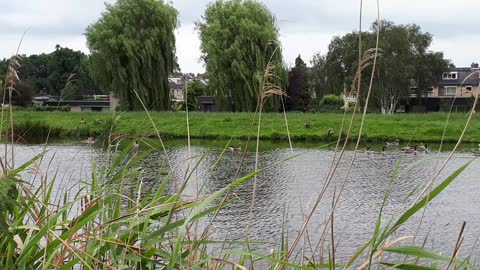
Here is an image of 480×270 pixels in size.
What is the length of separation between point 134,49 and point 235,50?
5770 mm

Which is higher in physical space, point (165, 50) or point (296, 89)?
point (165, 50)

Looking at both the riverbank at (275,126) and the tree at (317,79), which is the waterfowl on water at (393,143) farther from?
the tree at (317,79)

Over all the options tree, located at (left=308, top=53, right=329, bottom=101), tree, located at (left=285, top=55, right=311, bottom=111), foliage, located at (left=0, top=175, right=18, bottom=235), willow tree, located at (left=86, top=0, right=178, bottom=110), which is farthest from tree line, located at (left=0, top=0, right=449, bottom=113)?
foliage, located at (left=0, top=175, right=18, bottom=235)

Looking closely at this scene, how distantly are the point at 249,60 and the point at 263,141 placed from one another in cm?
805

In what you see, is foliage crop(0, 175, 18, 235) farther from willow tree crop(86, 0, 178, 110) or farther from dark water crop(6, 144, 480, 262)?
willow tree crop(86, 0, 178, 110)

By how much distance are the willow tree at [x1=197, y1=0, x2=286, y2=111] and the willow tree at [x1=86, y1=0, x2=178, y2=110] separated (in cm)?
246

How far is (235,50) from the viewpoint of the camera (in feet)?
109

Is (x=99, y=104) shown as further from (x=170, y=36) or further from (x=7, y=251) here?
(x=7, y=251)

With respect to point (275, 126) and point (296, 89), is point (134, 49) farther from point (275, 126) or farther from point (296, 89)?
point (296, 89)

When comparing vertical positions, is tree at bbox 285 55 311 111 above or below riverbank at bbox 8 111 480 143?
above

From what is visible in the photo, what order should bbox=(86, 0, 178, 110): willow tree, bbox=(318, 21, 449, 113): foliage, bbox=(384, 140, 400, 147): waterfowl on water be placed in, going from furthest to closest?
1. bbox=(318, 21, 449, 113): foliage
2. bbox=(86, 0, 178, 110): willow tree
3. bbox=(384, 140, 400, 147): waterfowl on water

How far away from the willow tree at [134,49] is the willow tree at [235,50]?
2457 mm

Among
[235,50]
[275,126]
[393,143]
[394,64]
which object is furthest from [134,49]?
[394,64]

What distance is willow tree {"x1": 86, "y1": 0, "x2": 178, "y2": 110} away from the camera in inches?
1282
